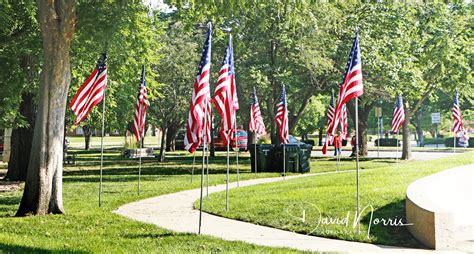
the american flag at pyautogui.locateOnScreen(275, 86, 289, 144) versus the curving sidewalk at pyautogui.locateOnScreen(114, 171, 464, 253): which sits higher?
the american flag at pyautogui.locateOnScreen(275, 86, 289, 144)

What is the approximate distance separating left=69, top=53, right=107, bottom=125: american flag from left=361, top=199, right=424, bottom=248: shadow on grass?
6802 millimetres

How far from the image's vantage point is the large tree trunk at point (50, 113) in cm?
1127

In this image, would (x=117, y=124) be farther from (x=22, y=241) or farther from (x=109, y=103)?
(x=22, y=241)

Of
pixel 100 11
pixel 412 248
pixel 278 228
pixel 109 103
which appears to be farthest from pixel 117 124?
pixel 412 248

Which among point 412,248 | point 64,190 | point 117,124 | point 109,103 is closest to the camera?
point 412,248

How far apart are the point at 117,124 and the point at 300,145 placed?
599 inches

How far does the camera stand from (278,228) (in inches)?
377

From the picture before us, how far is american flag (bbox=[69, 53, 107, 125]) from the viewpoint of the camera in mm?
12703

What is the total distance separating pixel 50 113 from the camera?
11.4 meters

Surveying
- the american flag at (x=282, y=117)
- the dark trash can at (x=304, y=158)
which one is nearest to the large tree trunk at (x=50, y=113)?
the american flag at (x=282, y=117)

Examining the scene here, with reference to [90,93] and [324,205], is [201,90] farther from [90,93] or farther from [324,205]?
[90,93]

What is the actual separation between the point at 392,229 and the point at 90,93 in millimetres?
7562

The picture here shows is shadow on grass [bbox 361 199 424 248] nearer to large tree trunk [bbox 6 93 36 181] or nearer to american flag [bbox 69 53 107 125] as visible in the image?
american flag [bbox 69 53 107 125]

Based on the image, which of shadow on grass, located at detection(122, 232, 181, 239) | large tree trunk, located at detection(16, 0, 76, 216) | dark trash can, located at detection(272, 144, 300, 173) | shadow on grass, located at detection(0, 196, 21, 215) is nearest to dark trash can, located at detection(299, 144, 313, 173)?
dark trash can, located at detection(272, 144, 300, 173)
